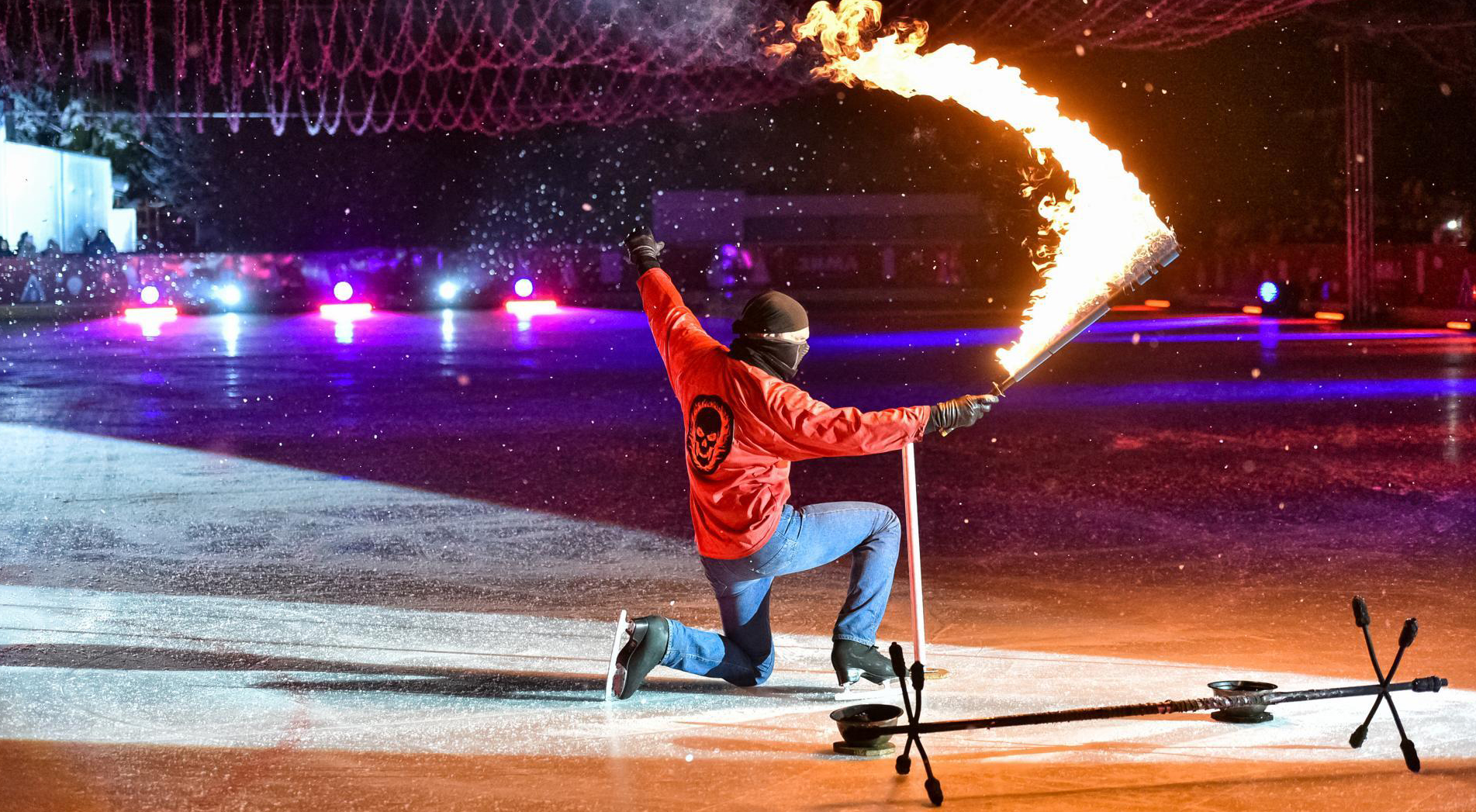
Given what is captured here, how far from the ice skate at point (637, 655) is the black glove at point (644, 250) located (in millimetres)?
1470

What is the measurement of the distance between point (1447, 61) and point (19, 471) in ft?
106

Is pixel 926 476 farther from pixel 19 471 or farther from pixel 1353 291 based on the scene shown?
pixel 1353 291

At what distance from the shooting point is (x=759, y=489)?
547 centimetres

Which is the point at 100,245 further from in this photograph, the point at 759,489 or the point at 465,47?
the point at 759,489

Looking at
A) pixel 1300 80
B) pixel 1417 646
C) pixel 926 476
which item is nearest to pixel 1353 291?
pixel 1300 80

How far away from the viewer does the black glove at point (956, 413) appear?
207 inches

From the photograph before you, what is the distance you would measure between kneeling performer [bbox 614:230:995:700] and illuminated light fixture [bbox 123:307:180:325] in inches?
1108

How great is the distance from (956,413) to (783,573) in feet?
2.86

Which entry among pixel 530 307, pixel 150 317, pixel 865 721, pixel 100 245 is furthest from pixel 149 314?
pixel 865 721

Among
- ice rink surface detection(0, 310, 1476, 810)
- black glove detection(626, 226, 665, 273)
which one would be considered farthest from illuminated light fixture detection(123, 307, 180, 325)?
black glove detection(626, 226, 665, 273)

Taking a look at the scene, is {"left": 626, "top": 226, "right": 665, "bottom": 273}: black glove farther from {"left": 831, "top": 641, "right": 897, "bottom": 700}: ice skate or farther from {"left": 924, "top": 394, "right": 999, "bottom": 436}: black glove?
{"left": 831, "top": 641, "right": 897, "bottom": 700}: ice skate

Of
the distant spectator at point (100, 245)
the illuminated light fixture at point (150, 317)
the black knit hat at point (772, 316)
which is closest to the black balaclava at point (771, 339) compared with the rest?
the black knit hat at point (772, 316)

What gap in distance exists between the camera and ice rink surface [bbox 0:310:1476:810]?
193 inches

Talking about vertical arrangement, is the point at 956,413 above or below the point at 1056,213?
below
